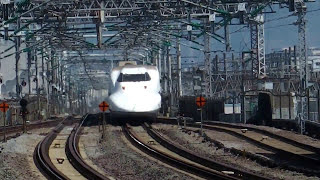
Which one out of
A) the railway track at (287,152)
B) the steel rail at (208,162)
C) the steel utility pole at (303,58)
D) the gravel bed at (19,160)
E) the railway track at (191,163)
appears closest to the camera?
the steel rail at (208,162)

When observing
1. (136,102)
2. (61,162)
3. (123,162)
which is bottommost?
(61,162)

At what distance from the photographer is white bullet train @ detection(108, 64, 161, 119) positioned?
1443 inches

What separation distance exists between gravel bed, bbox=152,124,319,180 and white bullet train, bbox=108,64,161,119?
1.49 meters

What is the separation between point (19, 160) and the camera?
22.5 metres

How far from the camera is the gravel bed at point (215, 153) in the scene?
1722cm

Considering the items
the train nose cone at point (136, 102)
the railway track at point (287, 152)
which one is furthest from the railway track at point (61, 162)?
the train nose cone at point (136, 102)

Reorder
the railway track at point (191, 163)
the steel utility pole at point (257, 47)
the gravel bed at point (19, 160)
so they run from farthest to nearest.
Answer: the steel utility pole at point (257, 47) < the gravel bed at point (19, 160) < the railway track at point (191, 163)

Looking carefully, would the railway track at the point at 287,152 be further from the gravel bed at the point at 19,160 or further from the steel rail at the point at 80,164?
the gravel bed at the point at 19,160

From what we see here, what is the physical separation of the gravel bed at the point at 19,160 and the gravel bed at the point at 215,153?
19.0 ft

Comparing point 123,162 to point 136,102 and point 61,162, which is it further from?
point 136,102

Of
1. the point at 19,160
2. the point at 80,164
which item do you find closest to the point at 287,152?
the point at 80,164

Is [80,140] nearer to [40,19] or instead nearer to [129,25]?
[40,19]

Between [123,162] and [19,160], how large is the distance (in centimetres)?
391

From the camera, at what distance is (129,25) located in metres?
47.1
